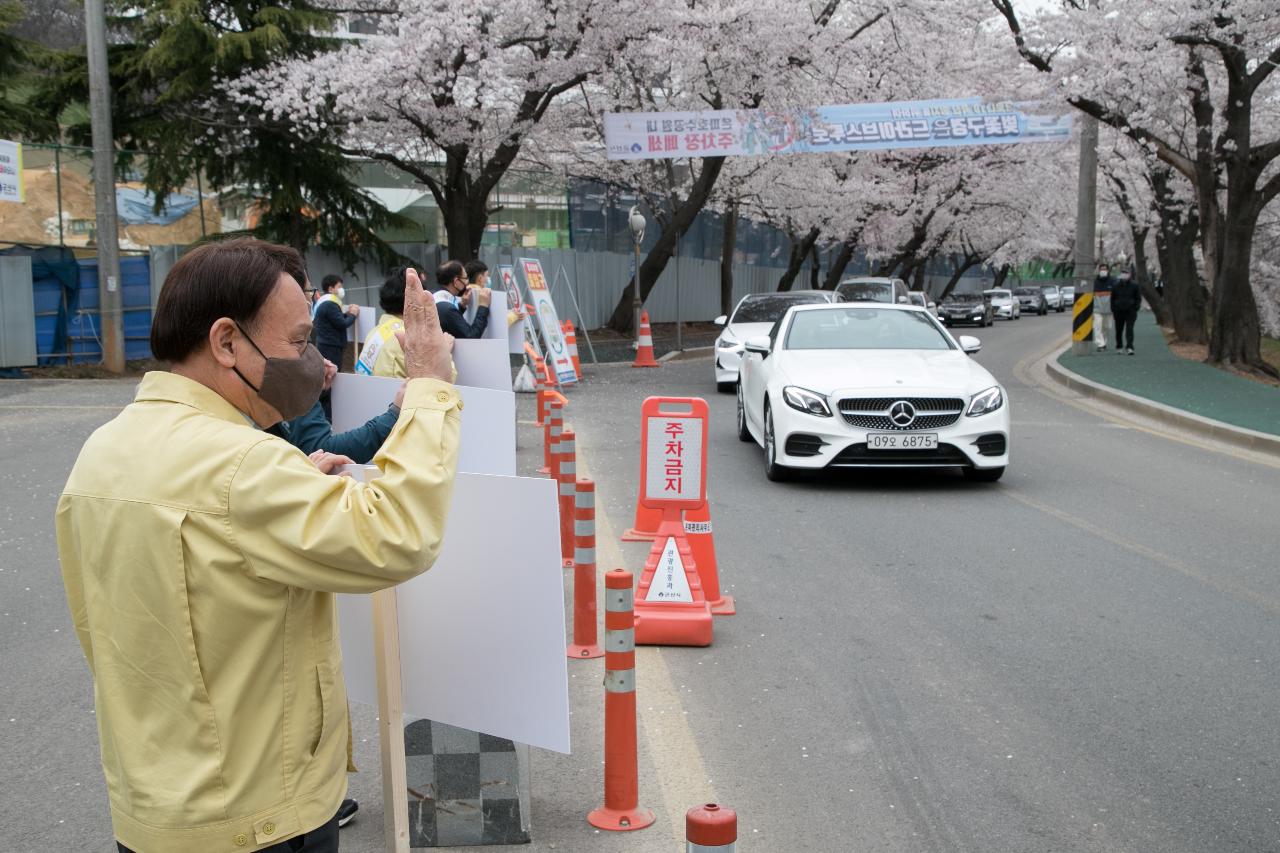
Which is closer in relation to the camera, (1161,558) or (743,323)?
(1161,558)

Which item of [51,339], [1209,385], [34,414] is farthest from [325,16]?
[1209,385]

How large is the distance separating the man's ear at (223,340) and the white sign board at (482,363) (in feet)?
13.1

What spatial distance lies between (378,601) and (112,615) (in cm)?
89

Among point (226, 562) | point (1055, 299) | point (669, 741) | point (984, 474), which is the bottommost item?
point (669, 741)

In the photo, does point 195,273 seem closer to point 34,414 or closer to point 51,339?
point 34,414

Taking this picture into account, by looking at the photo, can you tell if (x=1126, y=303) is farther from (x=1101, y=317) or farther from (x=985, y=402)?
(x=985, y=402)

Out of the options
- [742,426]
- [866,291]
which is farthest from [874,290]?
[742,426]

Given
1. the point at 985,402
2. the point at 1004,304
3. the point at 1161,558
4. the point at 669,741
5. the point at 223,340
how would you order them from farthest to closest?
the point at 1004,304 → the point at 985,402 → the point at 1161,558 → the point at 669,741 → the point at 223,340

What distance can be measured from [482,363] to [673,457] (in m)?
1.20

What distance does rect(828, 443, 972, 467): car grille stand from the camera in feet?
32.9

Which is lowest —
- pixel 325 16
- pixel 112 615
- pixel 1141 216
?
pixel 112 615

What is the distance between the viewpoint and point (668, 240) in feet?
92.9

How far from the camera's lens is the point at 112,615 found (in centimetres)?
203

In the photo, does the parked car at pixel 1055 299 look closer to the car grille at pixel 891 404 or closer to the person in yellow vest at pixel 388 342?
the car grille at pixel 891 404
